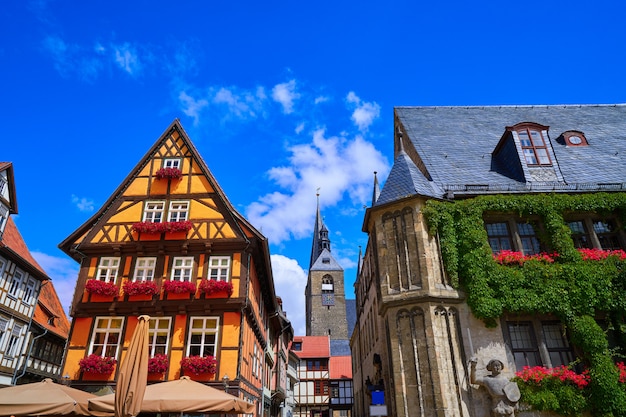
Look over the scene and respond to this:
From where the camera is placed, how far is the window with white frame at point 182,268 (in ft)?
53.4

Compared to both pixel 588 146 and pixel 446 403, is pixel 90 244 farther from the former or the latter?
pixel 588 146

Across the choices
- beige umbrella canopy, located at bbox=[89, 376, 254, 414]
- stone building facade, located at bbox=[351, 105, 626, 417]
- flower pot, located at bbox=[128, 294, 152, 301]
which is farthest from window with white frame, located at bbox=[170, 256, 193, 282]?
stone building facade, located at bbox=[351, 105, 626, 417]

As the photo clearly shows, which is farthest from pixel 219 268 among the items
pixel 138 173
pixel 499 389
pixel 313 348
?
pixel 313 348

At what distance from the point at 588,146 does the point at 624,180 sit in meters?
3.14

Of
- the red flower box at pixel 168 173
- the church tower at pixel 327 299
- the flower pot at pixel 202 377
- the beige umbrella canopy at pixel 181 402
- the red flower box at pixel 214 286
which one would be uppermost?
the church tower at pixel 327 299

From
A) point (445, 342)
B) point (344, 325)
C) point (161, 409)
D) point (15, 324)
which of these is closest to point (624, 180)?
point (445, 342)

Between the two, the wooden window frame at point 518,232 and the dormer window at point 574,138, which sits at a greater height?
the dormer window at point 574,138

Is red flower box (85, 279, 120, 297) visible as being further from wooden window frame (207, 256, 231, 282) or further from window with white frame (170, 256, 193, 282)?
wooden window frame (207, 256, 231, 282)

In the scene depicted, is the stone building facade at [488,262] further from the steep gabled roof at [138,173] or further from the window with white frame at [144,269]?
the window with white frame at [144,269]

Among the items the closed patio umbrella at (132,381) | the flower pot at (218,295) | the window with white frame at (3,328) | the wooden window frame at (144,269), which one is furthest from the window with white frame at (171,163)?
the closed patio umbrella at (132,381)

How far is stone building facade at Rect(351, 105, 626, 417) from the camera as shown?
516 inches

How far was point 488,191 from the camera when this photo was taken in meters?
15.9

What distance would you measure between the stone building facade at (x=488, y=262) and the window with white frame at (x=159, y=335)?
7.60m

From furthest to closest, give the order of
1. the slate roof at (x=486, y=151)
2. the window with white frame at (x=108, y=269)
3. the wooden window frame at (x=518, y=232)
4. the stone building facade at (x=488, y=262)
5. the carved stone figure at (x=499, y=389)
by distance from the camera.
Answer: the window with white frame at (x=108, y=269), the slate roof at (x=486, y=151), the wooden window frame at (x=518, y=232), the stone building facade at (x=488, y=262), the carved stone figure at (x=499, y=389)
